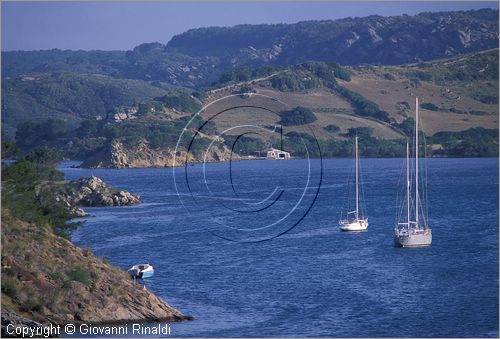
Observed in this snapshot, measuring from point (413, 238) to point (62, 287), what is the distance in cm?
2156

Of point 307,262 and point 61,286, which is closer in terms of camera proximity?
point 61,286

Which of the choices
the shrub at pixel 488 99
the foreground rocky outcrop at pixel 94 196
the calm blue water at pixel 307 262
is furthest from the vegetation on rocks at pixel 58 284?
the shrub at pixel 488 99

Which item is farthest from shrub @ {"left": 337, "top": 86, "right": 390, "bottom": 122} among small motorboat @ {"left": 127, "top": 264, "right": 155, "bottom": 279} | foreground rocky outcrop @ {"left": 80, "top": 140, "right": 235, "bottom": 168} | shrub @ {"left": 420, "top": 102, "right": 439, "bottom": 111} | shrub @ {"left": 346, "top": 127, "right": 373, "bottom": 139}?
small motorboat @ {"left": 127, "top": 264, "right": 155, "bottom": 279}

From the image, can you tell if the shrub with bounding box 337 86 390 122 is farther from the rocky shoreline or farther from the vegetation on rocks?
the rocky shoreline

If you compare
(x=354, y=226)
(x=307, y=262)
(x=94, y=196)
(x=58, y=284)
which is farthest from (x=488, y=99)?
(x=58, y=284)

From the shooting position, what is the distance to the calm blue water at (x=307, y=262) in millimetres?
30141

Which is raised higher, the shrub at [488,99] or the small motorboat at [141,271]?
the shrub at [488,99]

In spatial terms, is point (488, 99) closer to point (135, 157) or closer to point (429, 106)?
point (429, 106)

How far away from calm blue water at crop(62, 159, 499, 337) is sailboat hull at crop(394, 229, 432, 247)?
1.51ft

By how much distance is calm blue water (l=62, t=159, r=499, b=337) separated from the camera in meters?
30.1

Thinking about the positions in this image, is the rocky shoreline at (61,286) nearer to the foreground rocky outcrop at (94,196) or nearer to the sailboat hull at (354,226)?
the sailboat hull at (354,226)

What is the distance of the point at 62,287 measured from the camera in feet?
90.7

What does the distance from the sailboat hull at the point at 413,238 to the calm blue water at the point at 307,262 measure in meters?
0.46

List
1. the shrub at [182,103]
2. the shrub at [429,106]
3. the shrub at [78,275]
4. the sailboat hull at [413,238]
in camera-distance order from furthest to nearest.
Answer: the shrub at [182,103]
the shrub at [429,106]
the sailboat hull at [413,238]
the shrub at [78,275]
